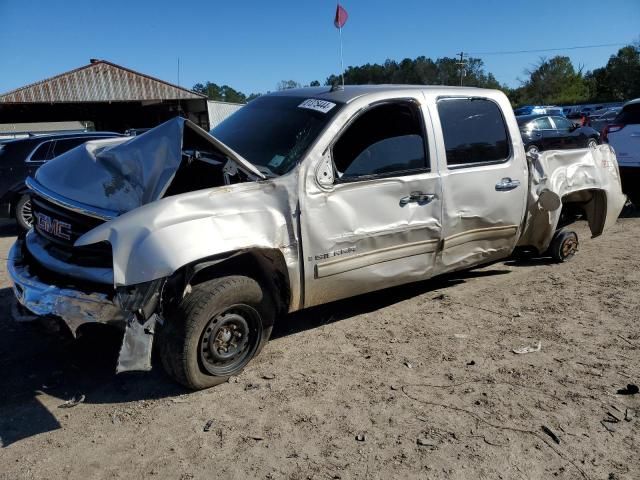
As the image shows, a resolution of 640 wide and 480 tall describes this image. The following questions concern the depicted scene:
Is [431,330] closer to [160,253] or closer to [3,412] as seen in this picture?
[160,253]

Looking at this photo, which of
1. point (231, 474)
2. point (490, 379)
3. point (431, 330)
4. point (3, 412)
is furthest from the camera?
point (431, 330)

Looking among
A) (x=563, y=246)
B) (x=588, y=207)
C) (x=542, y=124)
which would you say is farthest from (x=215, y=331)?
(x=542, y=124)

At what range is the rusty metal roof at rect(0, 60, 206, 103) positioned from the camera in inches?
990

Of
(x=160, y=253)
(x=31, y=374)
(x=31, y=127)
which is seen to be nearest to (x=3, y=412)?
(x=31, y=374)

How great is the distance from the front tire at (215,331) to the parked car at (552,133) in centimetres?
1331

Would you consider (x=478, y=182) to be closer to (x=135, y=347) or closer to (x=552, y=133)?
(x=135, y=347)

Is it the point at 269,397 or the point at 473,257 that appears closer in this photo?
the point at 269,397

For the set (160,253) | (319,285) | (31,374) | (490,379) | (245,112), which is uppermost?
(245,112)

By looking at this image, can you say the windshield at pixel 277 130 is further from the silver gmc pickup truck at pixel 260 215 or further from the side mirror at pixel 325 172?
the side mirror at pixel 325 172

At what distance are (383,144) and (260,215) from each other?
49.7 inches

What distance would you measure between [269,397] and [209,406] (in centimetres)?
37

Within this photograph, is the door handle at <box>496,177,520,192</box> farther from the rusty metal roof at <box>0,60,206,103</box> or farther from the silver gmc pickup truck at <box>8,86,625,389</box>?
the rusty metal roof at <box>0,60,206,103</box>

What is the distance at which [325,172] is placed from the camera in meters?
3.59

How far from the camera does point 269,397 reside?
3.24 metres
